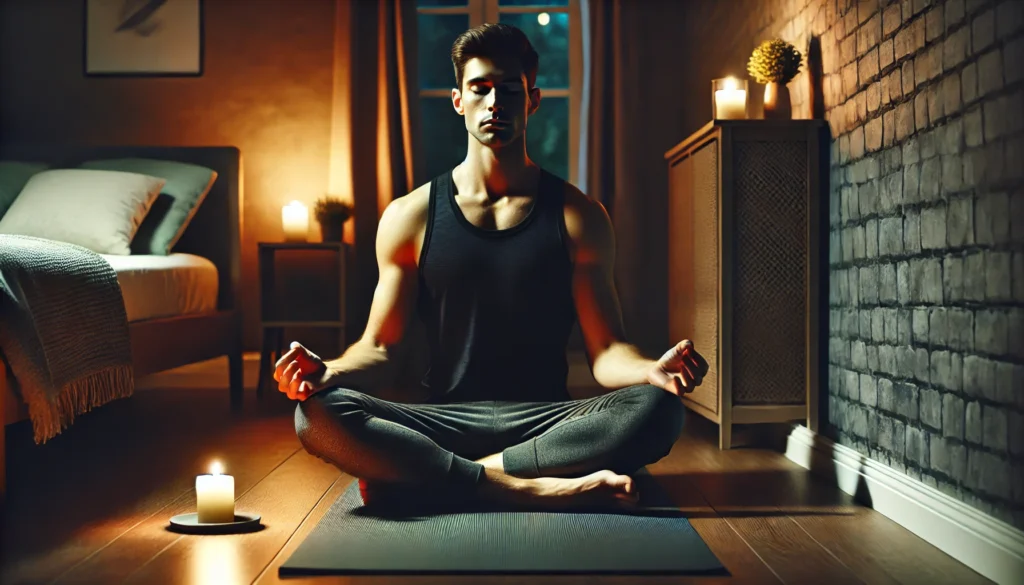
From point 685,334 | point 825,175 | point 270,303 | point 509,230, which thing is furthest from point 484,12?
point 509,230

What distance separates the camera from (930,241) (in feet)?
6.46

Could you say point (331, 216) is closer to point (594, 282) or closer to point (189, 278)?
point (189, 278)

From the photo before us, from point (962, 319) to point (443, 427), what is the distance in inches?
41.2

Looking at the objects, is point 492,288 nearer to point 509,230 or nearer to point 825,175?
point 509,230

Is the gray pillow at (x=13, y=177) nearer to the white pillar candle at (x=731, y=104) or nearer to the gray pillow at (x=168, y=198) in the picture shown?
the gray pillow at (x=168, y=198)

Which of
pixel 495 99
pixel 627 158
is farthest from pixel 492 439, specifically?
pixel 627 158

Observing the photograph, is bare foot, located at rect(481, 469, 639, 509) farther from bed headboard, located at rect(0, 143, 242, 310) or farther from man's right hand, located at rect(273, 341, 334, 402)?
bed headboard, located at rect(0, 143, 242, 310)

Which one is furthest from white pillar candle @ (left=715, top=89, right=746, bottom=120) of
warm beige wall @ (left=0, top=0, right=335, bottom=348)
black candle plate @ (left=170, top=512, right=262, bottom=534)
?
warm beige wall @ (left=0, top=0, right=335, bottom=348)

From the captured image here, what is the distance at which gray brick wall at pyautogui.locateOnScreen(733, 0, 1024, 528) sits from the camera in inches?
65.4

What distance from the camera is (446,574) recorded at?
1.62 m

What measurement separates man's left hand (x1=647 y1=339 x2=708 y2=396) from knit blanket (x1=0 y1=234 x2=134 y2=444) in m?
1.34

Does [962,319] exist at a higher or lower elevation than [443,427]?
higher

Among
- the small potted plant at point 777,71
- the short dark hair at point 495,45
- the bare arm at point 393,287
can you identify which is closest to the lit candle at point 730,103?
the small potted plant at point 777,71

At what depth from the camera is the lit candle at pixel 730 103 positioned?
305cm
